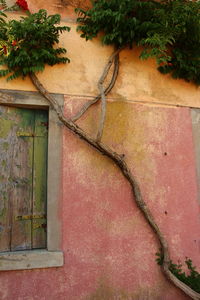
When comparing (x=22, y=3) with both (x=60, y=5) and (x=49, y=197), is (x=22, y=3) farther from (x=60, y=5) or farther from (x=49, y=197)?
(x=49, y=197)

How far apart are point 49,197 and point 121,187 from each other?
872 millimetres

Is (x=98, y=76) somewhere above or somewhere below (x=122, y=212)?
above

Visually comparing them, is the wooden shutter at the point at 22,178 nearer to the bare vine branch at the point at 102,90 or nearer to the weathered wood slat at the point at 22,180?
the weathered wood slat at the point at 22,180

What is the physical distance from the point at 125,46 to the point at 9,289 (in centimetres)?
324

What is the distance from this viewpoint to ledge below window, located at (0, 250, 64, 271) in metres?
2.49

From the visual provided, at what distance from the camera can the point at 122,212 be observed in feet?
9.62

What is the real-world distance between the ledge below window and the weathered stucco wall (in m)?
0.07

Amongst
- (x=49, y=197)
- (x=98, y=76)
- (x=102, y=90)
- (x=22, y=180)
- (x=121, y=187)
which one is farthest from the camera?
(x=98, y=76)

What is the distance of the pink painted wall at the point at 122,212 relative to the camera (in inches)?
104

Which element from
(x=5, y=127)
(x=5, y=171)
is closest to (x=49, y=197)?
(x=5, y=171)

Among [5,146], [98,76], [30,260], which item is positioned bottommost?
[30,260]

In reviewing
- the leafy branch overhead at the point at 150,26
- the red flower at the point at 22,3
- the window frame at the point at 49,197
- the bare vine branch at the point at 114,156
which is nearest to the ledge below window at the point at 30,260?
the window frame at the point at 49,197

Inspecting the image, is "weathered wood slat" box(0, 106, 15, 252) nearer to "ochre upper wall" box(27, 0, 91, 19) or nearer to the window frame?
the window frame

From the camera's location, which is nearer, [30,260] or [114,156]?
[30,260]
